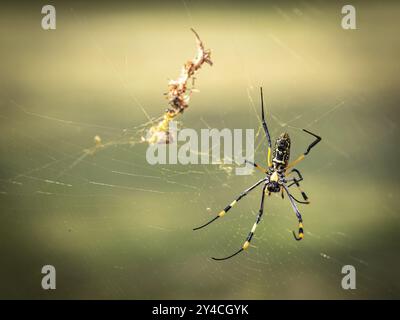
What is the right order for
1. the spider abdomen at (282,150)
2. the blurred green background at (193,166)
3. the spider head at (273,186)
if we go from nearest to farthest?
the spider abdomen at (282,150) < the spider head at (273,186) < the blurred green background at (193,166)

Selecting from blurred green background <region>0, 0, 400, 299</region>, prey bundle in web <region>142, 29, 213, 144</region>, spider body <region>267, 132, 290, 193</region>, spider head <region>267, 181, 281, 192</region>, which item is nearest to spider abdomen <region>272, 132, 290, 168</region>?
spider body <region>267, 132, 290, 193</region>

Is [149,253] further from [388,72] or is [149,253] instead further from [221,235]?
[388,72]

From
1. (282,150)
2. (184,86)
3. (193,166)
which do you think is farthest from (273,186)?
(193,166)

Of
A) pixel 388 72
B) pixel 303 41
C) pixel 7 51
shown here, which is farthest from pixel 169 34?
pixel 388 72

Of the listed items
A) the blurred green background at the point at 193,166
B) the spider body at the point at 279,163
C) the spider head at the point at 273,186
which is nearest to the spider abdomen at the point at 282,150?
the spider body at the point at 279,163

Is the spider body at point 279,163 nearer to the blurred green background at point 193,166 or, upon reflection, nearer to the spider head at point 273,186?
the spider head at point 273,186

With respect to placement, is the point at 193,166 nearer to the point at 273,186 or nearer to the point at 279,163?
the point at 273,186
